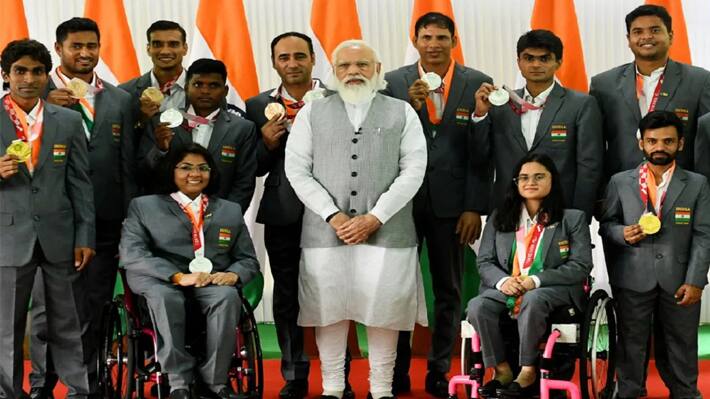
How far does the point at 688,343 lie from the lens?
4.89 m

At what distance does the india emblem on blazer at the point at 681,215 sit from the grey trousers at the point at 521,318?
0.64m

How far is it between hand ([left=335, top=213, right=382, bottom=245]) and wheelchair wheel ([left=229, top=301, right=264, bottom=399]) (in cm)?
52

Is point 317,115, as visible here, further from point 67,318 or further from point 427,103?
point 67,318

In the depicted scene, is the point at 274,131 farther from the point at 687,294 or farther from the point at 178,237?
the point at 687,294

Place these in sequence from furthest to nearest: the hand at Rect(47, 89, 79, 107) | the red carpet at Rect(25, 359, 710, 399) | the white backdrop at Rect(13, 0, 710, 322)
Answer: the white backdrop at Rect(13, 0, 710, 322) → the red carpet at Rect(25, 359, 710, 399) → the hand at Rect(47, 89, 79, 107)

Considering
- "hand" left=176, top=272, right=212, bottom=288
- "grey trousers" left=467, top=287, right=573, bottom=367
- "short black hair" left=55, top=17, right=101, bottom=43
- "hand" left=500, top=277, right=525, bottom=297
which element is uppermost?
"short black hair" left=55, top=17, right=101, bottom=43

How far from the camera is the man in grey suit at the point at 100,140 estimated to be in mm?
5070

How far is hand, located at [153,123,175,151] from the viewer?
5.09m

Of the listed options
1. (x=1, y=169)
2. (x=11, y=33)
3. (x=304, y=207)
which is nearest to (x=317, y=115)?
(x=304, y=207)

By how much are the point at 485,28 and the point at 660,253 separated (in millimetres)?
2923

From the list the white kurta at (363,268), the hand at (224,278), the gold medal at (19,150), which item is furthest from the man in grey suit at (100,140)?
the white kurta at (363,268)

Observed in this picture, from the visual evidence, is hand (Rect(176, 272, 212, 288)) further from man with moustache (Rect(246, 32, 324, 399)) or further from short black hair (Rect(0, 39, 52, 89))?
short black hair (Rect(0, 39, 52, 89))

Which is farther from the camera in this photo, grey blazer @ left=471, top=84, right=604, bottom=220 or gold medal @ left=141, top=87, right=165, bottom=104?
gold medal @ left=141, top=87, right=165, bottom=104

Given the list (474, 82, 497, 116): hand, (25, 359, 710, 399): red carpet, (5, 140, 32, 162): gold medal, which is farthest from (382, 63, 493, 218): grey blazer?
(5, 140, 32, 162): gold medal
